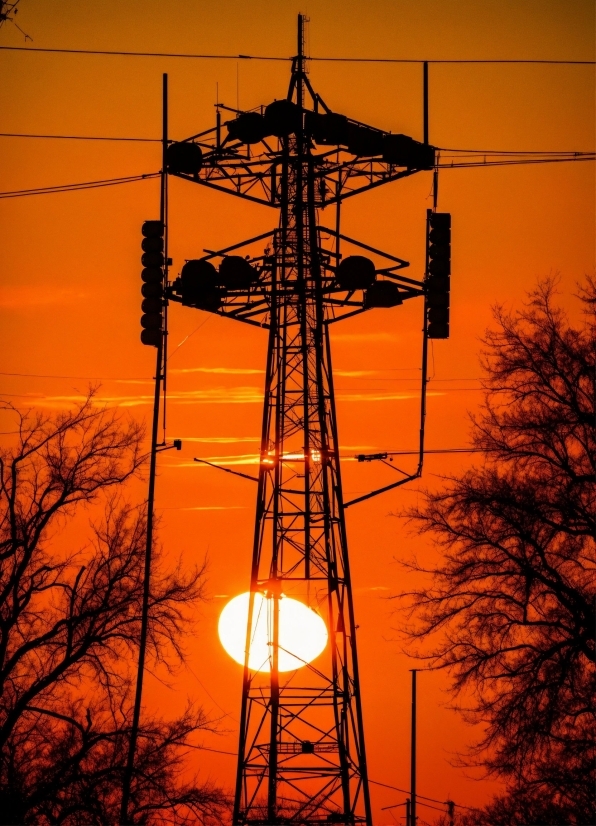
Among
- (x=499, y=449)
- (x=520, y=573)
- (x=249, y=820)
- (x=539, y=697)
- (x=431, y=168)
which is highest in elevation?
(x=431, y=168)

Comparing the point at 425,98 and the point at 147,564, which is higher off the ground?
the point at 425,98

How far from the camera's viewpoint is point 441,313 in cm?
2997

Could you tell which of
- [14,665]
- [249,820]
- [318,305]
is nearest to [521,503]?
[318,305]

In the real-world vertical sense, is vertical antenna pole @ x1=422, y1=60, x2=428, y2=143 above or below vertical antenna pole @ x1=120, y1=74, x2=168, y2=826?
above

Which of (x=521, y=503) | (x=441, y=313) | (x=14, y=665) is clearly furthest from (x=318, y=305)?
(x=14, y=665)

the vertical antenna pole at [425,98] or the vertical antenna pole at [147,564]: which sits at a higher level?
the vertical antenna pole at [425,98]

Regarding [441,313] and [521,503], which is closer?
[441,313]

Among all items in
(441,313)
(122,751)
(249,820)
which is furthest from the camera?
(122,751)

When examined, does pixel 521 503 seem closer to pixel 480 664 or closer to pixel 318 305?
pixel 480 664

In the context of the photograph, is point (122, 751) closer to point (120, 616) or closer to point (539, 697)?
point (120, 616)

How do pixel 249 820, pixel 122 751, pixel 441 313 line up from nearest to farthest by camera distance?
pixel 441 313 → pixel 249 820 → pixel 122 751

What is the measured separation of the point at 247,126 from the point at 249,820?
42.5ft

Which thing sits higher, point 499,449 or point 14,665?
point 499,449

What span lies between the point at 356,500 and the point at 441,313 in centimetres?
448
